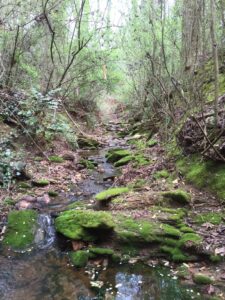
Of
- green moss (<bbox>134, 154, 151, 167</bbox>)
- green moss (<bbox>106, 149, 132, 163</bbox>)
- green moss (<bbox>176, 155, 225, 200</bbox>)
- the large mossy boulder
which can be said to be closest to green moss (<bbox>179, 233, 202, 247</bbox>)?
green moss (<bbox>176, 155, 225, 200</bbox>)

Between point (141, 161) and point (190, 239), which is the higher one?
point (141, 161)

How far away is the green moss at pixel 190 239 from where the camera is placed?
17.1 feet

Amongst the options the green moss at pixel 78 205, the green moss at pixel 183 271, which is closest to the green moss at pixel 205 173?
the green moss at pixel 183 271

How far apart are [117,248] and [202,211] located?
1.86m

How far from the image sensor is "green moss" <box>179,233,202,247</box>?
521cm

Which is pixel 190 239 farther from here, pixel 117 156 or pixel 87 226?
pixel 117 156

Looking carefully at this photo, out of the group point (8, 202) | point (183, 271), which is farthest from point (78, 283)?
point (8, 202)

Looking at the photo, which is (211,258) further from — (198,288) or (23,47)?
(23,47)

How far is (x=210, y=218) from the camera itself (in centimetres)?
597

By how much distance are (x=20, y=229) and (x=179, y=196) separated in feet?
9.94

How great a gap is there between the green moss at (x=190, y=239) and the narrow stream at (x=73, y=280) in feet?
1.83

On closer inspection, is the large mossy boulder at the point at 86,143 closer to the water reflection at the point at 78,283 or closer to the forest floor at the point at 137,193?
the forest floor at the point at 137,193

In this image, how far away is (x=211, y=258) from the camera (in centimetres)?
494

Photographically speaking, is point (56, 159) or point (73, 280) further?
point (56, 159)
